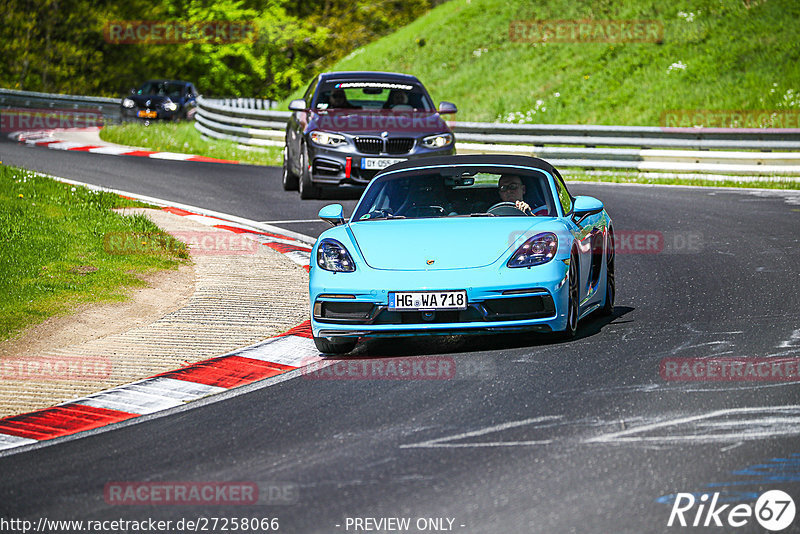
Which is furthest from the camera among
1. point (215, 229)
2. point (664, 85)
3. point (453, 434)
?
point (664, 85)

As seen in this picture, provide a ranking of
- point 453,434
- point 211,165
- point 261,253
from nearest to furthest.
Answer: point 453,434 < point 261,253 < point 211,165

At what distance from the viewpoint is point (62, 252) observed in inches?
469

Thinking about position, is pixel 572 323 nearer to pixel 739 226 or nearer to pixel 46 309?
pixel 46 309

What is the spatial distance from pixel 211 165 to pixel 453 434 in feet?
59.0

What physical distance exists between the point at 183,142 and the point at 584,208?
2115 cm

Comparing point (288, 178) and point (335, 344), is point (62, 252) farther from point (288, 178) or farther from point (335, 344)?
point (288, 178)

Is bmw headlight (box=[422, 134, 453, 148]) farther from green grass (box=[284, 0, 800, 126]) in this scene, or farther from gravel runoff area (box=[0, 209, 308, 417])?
green grass (box=[284, 0, 800, 126])

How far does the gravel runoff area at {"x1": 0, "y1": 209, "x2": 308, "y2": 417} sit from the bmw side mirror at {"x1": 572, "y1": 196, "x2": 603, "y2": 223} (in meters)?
2.27

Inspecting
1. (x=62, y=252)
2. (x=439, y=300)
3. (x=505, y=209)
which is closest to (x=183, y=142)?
(x=62, y=252)

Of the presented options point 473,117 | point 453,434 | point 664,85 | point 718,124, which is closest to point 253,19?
point 473,117

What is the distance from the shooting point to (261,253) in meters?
12.9

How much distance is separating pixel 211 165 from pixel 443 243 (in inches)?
623

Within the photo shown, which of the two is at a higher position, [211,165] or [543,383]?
[543,383]

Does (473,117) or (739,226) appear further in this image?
(473,117)
